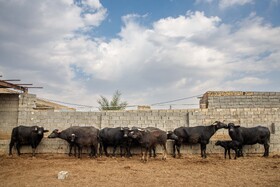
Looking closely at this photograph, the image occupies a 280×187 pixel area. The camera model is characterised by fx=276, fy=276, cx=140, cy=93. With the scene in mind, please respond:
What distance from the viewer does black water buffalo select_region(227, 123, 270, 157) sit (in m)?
13.2

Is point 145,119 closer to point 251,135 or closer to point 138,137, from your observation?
point 138,137

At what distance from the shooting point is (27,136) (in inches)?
555

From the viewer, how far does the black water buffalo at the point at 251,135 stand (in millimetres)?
13180

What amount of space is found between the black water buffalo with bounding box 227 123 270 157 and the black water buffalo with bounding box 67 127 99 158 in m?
6.55

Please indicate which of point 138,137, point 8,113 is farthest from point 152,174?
point 8,113

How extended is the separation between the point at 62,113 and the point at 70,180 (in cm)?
822

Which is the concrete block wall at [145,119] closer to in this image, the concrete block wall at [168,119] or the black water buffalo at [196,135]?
the concrete block wall at [168,119]

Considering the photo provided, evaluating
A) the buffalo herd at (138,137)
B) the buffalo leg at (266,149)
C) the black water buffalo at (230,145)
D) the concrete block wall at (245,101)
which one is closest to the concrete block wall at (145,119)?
the concrete block wall at (245,101)

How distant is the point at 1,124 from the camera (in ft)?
51.7

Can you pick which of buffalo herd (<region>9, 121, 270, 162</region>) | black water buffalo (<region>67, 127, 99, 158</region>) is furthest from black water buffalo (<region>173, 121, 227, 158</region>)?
black water buffalo (<region>67, 127, 99, 158</region>)

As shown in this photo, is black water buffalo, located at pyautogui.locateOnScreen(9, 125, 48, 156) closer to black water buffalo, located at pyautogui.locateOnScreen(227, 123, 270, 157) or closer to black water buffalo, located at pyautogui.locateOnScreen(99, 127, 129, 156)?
black water buffalo, located at pyautogui.locateOnScreen(99, 127, 129, 156)

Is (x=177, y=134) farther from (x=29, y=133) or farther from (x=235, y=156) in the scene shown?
(x=29, y=133)

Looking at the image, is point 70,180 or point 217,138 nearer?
point 70,180

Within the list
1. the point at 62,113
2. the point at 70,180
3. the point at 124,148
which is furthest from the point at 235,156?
the point at 62,113
